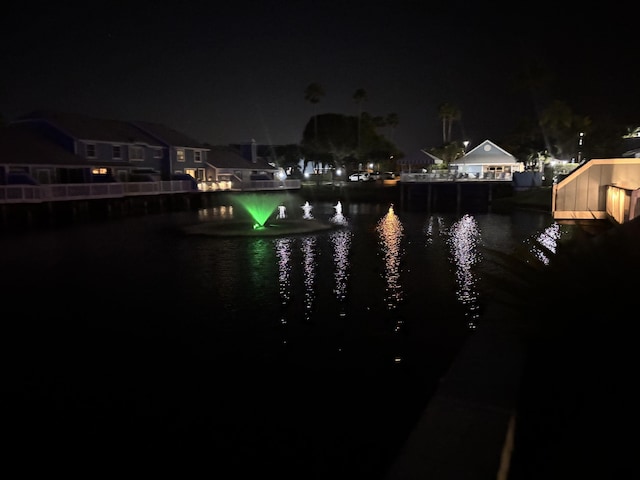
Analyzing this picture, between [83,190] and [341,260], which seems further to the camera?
[83,190]

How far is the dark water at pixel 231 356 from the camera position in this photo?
6.72 m

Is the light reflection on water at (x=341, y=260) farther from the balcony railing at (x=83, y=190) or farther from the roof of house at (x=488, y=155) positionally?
the roof of house at (x=488, y=155)

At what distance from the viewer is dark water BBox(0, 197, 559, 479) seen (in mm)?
6719

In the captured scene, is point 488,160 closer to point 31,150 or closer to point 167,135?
point 167,135

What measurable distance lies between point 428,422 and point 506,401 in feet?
2.63

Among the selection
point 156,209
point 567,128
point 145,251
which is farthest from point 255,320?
point 567,128

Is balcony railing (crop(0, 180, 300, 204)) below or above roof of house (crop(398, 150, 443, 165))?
below

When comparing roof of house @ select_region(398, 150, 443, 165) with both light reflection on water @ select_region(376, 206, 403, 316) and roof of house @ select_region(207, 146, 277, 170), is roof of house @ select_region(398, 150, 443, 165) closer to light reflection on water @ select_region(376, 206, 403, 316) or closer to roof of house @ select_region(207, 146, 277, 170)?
roof of house @ select_region(207, 146, 277, 170)

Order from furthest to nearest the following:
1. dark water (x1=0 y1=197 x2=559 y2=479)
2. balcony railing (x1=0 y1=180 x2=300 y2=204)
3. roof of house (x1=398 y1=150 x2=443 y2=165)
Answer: roof of house (x1=398 y1=150 x2=443 y2=165), balcony railing (x1=0 y1=180 x2=300 y2=204), dark water (x1=0 y1=197 x2=559 y2=479)

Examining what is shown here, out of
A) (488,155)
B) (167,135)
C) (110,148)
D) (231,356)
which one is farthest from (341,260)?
(488,155)

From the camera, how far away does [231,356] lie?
9.95 meters

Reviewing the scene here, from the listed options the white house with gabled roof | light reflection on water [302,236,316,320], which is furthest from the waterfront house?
the white house with gabled roof

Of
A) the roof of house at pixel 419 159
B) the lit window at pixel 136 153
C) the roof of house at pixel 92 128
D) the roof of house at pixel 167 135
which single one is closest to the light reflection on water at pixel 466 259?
the lit window at pixel 136 153

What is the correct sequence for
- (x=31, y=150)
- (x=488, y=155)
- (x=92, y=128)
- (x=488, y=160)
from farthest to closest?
(x=488, y=155)
(x=488, y=160)
(x=92, y=128)
(x=31, y=150)
